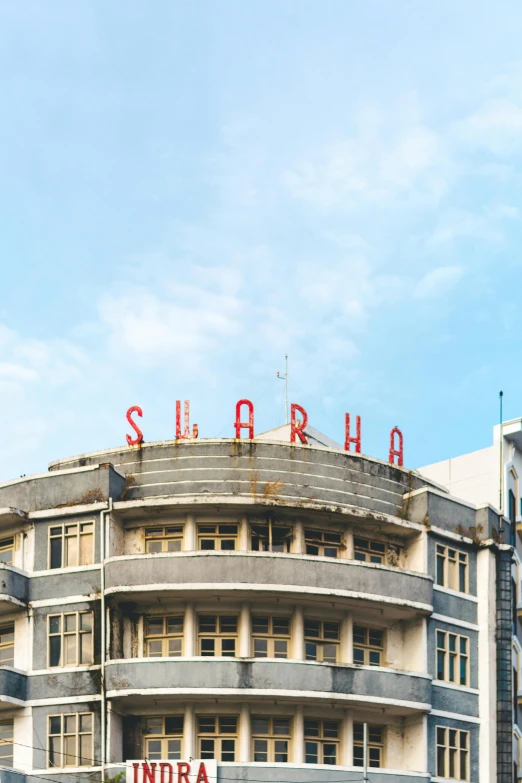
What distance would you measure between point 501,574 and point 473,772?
6796 millimetres

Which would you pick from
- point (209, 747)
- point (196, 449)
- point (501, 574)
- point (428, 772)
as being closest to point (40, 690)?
point (209, 747)

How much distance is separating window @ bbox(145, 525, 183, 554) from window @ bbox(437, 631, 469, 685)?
361 inches

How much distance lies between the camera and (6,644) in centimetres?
4184

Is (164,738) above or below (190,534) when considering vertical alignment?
below

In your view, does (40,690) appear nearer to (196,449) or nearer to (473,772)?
(196,449)

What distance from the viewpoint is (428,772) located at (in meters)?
41.1

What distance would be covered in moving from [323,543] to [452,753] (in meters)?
8.02

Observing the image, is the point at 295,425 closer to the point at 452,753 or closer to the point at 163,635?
the point at 163,635

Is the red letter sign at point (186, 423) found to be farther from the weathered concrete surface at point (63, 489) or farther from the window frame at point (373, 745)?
the window frame at point (373, 745)

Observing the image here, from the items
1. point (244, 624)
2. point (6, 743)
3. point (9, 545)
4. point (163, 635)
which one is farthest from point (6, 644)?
point (244, 624)

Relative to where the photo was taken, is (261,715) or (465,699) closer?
(261,715)

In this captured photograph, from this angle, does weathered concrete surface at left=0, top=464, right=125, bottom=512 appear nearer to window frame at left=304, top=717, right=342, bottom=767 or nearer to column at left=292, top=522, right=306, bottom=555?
column at left=292, top=522, right=306, bottom=555

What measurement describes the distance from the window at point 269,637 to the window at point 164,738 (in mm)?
3205

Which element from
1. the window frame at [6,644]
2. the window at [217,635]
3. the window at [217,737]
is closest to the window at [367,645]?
the window at [217,635]
